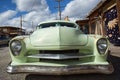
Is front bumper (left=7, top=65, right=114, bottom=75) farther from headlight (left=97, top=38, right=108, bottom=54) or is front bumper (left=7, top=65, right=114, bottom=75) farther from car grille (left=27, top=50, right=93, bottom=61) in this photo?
headlight (left=97, top=38, right=108, bottom=54)

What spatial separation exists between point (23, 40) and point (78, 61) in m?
1.27

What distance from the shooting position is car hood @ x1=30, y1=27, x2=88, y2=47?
4.38m

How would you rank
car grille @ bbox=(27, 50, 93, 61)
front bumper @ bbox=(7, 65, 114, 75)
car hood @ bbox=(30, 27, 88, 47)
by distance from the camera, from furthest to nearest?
car hood @ bbox=(30, 27, 88, 47) < car grille @ bbox=(27, 50, 93, 61) < front bumper @ bbox=(7, 65, 114, 75)

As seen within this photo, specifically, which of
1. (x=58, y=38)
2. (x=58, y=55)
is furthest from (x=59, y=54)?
(x=58, y=38)

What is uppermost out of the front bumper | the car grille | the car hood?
the car hood

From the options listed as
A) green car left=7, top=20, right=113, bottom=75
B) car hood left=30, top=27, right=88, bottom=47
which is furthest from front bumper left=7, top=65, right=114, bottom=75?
car hood left=30, top=27, right=88, bottom=47

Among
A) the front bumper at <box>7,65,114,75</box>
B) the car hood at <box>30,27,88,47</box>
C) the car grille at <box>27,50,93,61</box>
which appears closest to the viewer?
the front bumper at <box>7,65,114,75</box>

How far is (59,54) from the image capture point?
14.1ft

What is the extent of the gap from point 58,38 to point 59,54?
0.36 m

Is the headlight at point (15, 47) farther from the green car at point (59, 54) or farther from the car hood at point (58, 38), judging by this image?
the car hood at point (58, 38)

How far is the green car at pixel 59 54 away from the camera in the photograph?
412cm

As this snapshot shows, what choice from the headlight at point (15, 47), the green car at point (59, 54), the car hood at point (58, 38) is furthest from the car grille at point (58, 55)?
the headlight at point (15, 47)

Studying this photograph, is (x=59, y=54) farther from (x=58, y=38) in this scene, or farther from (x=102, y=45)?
(x=102, y=45)

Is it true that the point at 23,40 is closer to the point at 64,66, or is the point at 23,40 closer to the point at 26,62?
the point at 26,62
